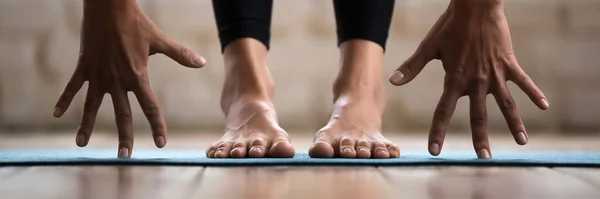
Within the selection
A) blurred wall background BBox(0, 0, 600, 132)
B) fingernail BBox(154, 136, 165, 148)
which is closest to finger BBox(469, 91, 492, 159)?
fingernail BBox(154, 136, 165, 148)

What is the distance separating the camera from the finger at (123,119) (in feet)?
3.16

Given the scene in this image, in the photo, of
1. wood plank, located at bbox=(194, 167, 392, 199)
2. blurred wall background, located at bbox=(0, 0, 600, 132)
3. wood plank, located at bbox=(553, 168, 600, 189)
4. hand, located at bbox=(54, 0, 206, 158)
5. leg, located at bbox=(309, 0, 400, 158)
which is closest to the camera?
wood plank, located at bbox=(194, 167, 392, 199)

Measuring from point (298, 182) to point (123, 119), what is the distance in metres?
0.40

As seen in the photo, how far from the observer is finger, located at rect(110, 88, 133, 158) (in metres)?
0.96

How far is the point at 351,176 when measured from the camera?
0.73 metres

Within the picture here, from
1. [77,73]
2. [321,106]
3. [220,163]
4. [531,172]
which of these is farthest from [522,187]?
[321,106]

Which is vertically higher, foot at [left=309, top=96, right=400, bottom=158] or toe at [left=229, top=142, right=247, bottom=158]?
foot at [left=309, top=96, right=400, bottom=158]

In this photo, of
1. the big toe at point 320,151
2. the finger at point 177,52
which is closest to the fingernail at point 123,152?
the finger at point 177,52

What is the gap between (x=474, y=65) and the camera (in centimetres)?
95

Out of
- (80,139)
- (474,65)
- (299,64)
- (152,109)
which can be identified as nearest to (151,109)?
(152,109)

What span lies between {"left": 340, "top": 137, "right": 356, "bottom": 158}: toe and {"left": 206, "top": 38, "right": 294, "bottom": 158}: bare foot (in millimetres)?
91

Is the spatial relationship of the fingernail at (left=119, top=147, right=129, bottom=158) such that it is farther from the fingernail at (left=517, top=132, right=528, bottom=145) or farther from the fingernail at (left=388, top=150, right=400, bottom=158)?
the fingernail at (left=517, top=132, right=528, bottom=145)

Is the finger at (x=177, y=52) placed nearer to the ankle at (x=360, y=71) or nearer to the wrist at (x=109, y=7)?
the wrist at (x=109, y=7)

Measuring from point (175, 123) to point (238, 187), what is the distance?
6.55 ft
